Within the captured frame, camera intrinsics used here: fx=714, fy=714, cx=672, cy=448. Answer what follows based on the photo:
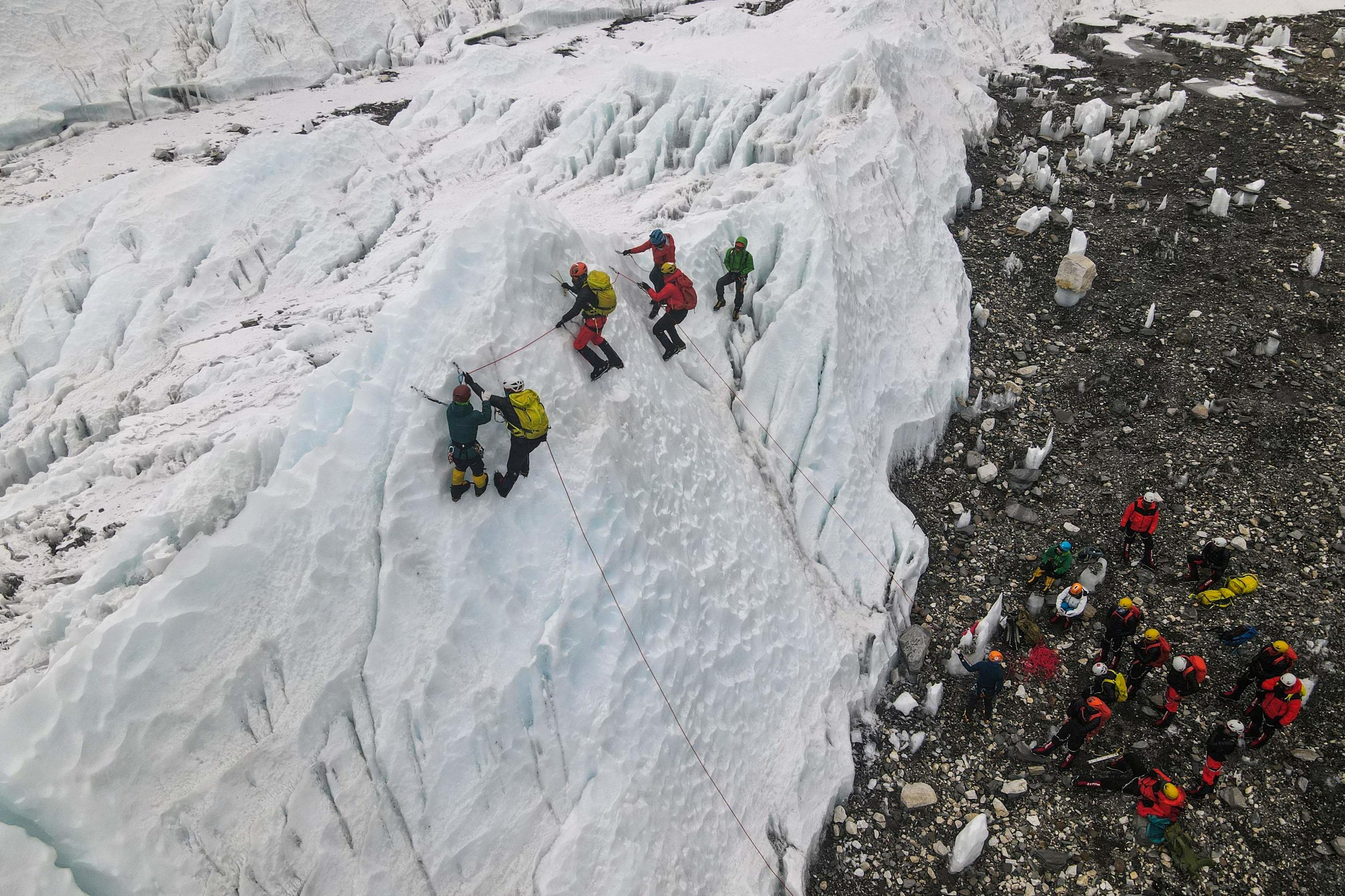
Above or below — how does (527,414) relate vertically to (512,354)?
below

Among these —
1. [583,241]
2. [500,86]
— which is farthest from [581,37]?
[583,241]

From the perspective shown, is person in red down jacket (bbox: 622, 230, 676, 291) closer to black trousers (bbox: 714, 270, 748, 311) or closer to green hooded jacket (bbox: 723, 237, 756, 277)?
green hooded jacket (bbox: 723, 237, 756, 277)

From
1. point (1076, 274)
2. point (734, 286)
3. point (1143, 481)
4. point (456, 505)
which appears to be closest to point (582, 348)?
point (456, 505)

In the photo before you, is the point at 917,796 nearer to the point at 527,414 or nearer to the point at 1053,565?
the point at 1053,565

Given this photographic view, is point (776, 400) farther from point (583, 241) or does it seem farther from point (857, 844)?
point (857, 844)

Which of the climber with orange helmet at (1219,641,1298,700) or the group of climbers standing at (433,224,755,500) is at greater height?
the group of climbers standing at (433,224,755,500)

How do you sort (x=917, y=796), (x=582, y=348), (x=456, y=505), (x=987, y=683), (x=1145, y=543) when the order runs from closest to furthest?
(x=456, y=505)
(x=582, y=348)
(x=917, y=796)
(x=987, y=683)
(x=1145, y=543)

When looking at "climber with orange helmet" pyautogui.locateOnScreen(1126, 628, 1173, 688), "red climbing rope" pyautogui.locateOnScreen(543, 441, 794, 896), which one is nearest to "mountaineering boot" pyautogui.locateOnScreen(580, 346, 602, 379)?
"red climbing rope" pyautogui.locateOnScreen(543, 441, 794, 896)

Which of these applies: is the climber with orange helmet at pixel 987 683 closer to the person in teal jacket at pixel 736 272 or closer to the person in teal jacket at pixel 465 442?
the person in teal jacket at pixel 736 272
